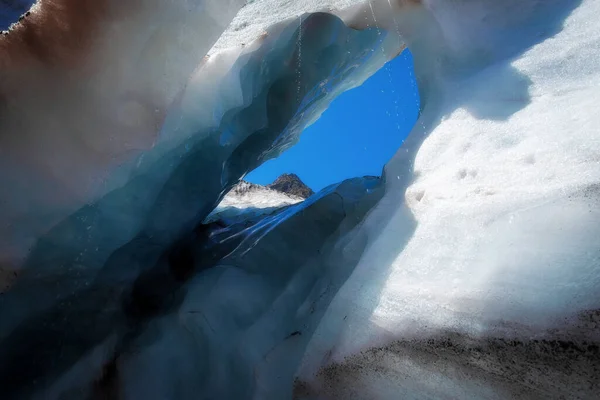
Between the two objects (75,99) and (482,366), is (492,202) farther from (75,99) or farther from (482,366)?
(75,99)

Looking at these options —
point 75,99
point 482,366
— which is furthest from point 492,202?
point 75,99

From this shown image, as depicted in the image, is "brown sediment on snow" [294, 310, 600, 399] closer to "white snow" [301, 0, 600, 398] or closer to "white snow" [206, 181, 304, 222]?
"white snow" [301, 0, 600, 398]

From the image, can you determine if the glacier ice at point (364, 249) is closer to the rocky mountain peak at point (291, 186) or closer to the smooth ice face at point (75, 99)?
the smooth ice face at point (75, 99)

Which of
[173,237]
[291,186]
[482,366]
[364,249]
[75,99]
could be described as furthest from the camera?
[291,186]

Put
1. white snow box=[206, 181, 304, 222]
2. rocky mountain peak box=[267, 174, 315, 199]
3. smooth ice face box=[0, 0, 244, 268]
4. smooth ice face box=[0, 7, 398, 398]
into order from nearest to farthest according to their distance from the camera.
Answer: smooth ice face box=[0, 0, 244, 268] → smooth ice face box=[0, 7, 398, 398] → white snow box=[206, 181, 304, 222] → rocky mountain peak box=[267, 174, 315, 199]

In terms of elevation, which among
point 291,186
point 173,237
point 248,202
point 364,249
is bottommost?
point 291,186

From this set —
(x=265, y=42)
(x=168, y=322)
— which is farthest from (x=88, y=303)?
(x=265, y=42)

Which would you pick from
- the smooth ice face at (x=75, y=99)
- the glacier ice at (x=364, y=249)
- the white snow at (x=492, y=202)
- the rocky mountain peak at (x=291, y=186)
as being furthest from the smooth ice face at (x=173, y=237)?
the rocky mountain peak at (x=291, y=186)

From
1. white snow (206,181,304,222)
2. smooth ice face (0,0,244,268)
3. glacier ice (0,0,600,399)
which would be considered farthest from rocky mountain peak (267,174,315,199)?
smooth ice face (0,0,244,268)

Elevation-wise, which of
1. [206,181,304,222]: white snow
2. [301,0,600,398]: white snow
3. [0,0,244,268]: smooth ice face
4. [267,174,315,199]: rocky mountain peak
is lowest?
[267,174,315,199]: rocky mountain peak
